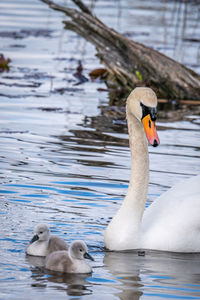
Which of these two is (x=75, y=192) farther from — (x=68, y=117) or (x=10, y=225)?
(x=68, y=117)

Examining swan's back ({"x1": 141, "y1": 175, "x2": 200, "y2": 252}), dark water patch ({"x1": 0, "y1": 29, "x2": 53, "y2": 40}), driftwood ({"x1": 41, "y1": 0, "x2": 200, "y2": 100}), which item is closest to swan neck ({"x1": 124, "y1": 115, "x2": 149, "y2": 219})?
swan's back ({"x1": 141, "y1": 175, "x2": 200, "y2": 252})

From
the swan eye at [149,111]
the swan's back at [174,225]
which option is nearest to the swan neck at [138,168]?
the swan's back at [174,225]

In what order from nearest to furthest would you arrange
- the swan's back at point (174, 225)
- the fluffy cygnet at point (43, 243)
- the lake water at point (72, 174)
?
the lake water at point (72, 174), the fluffy cygnet at point (43, 243), the swan's back at point (174, 225)

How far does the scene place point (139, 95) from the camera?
6648mm

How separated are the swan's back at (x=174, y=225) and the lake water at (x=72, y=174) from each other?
0.33ft

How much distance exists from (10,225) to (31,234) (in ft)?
0.93

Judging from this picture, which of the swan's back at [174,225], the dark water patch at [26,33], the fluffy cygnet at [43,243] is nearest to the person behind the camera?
the fluffy cygnet at [43,243]

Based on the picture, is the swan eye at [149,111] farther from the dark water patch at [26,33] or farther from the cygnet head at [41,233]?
the dark water patch at [26,33]

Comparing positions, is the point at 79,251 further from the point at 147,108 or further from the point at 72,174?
the point at 72,174

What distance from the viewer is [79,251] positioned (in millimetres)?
6191

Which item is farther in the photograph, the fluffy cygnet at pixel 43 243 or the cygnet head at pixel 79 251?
the fluffy cygnet at pixel 43 243

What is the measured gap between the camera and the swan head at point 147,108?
648cm

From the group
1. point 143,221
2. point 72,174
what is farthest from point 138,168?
point 72,174

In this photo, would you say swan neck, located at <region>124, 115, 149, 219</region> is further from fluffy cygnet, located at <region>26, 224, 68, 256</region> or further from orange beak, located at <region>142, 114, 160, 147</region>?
fluffy cygnet, located at <region>26, 224, 68, 256</region>
